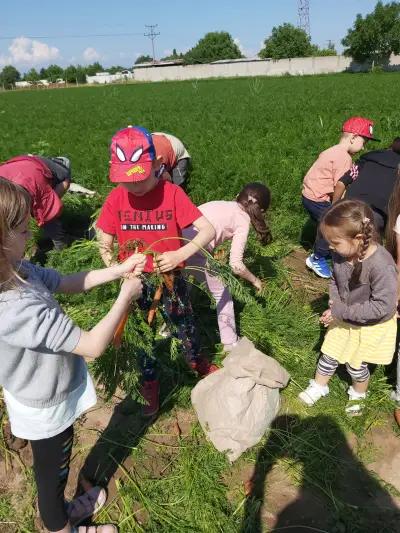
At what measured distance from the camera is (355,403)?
3.06 m

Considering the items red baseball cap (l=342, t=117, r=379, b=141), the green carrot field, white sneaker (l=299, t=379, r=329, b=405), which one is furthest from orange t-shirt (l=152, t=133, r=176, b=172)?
white sneaker (l=299, t=379, r=329, b=405)

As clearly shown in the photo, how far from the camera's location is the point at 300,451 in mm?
2760

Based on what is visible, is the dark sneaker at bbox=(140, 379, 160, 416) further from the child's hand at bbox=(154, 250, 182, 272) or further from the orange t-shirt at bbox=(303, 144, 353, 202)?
the orange t-shirt at bbox=(303, 144, 353, 202)

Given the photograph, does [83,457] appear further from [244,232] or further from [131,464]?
[244,232]

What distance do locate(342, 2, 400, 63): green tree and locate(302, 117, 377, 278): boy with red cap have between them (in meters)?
73.0

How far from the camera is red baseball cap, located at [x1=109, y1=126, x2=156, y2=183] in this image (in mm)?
2332

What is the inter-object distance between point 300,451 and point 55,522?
1496 millimetres

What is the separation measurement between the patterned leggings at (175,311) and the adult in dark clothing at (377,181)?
198 cm

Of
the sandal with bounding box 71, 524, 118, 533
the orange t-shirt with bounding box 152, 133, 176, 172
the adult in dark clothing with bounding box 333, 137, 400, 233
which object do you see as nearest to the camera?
the sandal with bounding box 71, 524, 118, 533

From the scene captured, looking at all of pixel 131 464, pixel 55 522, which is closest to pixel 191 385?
pixel 131 464

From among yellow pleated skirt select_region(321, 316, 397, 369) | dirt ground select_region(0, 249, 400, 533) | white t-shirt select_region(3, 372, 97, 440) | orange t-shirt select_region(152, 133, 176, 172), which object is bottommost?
dirt ground select_region(0, 249, 400, 533)

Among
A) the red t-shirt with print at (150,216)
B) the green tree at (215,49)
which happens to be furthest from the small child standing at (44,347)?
the green tree at (215,49)

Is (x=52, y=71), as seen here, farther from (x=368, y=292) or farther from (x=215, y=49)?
(x=368, y=292)

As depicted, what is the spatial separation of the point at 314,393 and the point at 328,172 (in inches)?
102
